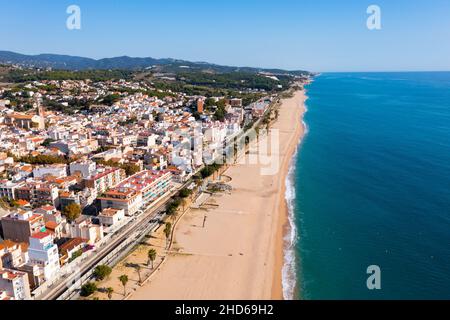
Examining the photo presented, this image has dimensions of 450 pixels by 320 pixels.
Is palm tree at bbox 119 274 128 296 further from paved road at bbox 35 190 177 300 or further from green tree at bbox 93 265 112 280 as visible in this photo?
paved road at bbox 35 190 177 300

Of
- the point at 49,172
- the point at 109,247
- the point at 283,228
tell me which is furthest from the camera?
the point at 49,172

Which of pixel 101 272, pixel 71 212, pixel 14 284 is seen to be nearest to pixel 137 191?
pixel 71 212

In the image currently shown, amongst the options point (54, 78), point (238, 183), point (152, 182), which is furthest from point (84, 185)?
point (54, 78)

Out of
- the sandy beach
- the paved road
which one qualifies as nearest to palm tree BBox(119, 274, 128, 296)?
the sandy beach

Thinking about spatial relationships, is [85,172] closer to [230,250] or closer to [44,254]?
[44,254]

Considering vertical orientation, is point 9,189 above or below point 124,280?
above

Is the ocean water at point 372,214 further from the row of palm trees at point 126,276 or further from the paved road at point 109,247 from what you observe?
the paved road at point 109,247
